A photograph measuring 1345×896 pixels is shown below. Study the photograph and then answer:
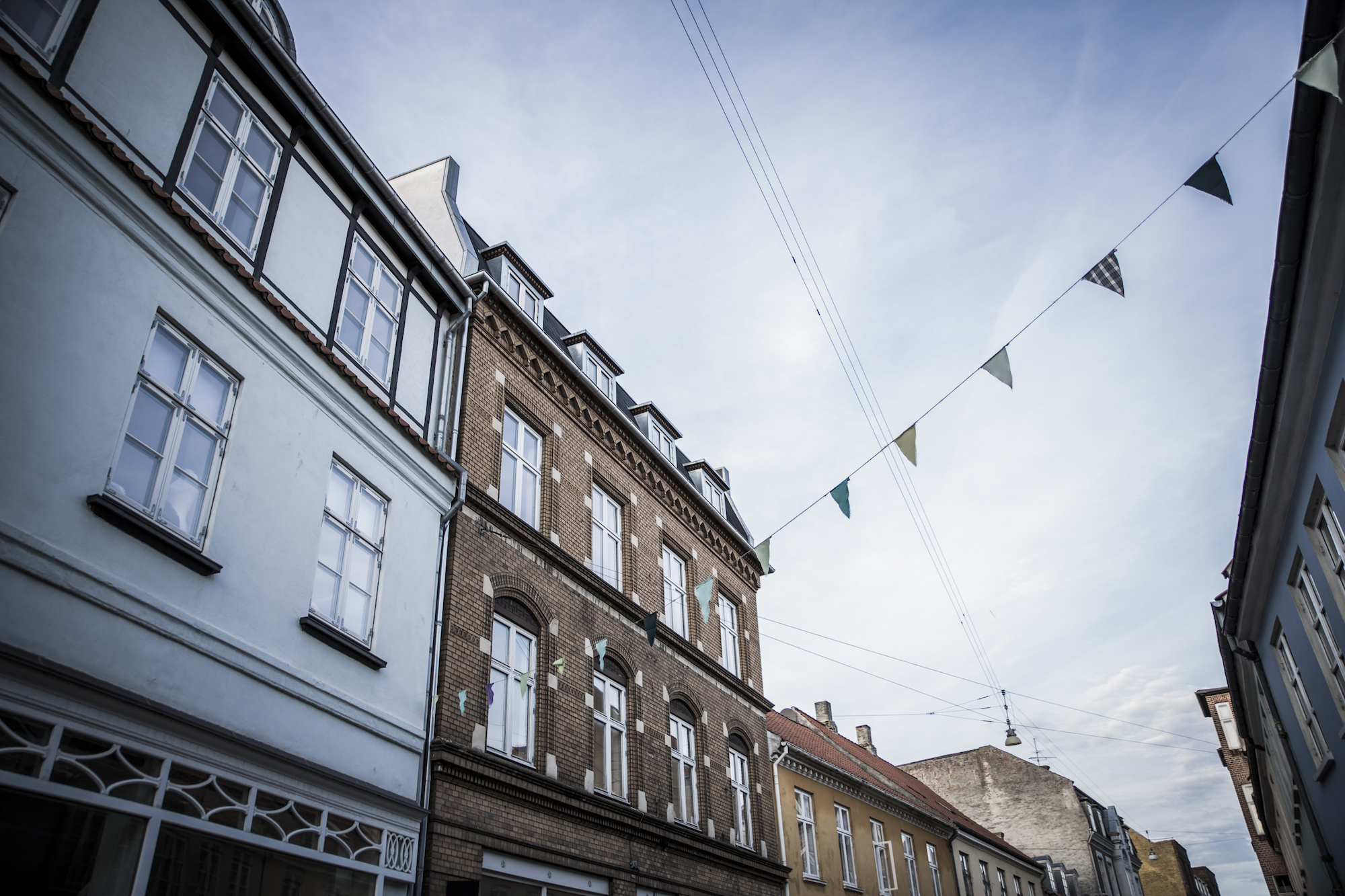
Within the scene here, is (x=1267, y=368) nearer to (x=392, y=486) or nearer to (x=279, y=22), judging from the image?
(x=392, y=486)

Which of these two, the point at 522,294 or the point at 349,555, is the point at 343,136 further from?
the point at 522,294

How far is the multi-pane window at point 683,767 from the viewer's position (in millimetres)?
15898

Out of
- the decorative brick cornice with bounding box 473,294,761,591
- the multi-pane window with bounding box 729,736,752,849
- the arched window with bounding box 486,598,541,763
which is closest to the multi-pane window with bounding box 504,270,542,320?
the decorative brick cornice with bounding box 473,294,761,591

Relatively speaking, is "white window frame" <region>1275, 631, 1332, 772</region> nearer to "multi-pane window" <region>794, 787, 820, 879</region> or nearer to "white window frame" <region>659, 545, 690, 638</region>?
"multi-pane window" <region>794, 787, 820, 879</region>

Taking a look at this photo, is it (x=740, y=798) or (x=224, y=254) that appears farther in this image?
(x=740, y=798)

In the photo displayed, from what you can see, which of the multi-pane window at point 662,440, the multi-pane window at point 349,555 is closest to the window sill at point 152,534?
the multi-pane window at point 349,555

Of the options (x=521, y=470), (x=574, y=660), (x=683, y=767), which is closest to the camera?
(x=574, y=660)

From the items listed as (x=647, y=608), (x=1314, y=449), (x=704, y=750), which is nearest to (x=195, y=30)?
(x=647, y=608)

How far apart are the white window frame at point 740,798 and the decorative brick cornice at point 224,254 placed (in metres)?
9.96

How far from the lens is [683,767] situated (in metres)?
16.7

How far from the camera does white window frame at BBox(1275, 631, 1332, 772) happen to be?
47.4 feet

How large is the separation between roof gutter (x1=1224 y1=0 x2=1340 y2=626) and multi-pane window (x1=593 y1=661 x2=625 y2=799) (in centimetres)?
1003

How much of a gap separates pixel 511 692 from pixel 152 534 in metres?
5.94

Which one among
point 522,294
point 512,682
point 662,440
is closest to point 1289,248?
point 512,682
